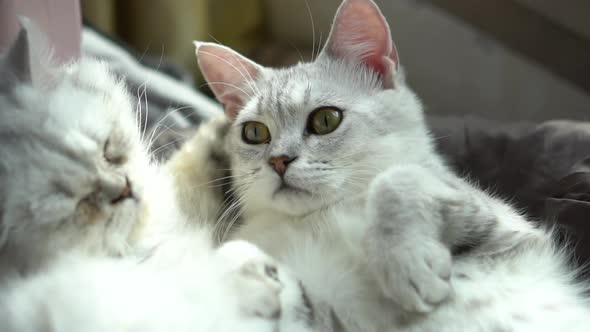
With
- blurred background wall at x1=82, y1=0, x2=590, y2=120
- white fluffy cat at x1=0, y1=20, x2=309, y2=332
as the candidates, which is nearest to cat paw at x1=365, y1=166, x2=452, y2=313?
white fluffy cat at x1=0, y1=20, x2=309, y2=332

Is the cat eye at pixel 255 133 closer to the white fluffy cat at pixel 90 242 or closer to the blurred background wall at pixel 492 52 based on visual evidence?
the white fluffy cat at pixel 90 242

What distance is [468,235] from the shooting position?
94 cm

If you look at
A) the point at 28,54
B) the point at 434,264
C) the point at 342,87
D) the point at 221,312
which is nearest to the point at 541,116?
the point at 342,87

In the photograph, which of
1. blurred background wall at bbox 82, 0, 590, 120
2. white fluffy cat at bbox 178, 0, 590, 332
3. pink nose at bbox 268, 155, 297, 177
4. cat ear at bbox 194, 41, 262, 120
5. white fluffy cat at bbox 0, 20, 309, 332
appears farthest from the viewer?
blurred background wall at bbox 82, 0, 590, 120

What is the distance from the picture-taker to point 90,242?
2.61 ft

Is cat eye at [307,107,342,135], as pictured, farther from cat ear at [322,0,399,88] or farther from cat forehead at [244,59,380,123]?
cat ear at [322,0,399,88]

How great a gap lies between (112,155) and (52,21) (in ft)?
1.55

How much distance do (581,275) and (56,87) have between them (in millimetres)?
991

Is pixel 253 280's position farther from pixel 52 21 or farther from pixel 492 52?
pixel 492 52

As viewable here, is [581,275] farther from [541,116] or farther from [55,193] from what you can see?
[541,116]

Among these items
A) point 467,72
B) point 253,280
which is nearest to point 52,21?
point 253,280

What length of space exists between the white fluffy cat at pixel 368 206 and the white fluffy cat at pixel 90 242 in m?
0.12

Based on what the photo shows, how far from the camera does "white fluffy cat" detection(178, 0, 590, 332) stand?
86 cm

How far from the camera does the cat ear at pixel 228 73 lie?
48.0 inches
